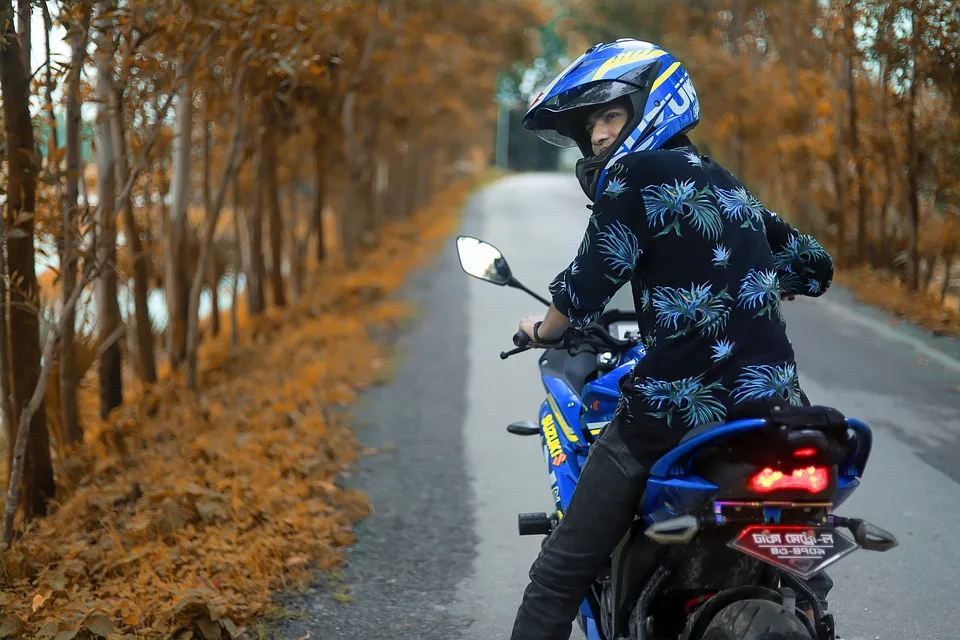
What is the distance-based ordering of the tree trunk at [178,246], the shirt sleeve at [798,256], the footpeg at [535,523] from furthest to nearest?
the tree trunk at [178,246]
the footpeg at [535,523]
the shirt sleeve at [798,256]

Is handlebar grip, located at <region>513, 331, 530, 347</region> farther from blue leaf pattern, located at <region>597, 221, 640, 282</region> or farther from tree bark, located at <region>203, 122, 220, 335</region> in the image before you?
tree bark, located at <region>203, 122, 220, 335</region>

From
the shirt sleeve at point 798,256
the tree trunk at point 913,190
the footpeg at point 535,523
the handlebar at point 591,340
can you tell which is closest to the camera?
the shirt sleeve at point 798,256

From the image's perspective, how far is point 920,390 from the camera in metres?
6.24

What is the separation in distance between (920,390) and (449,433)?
314 cm

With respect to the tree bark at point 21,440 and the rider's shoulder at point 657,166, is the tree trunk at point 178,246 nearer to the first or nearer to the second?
the tree bark at point 21,440

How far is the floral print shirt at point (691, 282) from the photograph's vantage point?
271cm

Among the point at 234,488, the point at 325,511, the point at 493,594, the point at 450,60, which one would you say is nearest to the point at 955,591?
the point at 493,594

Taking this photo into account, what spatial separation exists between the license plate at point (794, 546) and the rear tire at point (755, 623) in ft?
A: 0.37

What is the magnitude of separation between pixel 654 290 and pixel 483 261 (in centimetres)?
78

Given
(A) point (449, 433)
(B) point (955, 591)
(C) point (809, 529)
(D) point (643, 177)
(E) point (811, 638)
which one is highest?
(D) point (643, 177)

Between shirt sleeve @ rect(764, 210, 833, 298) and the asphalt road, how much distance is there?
1.61m

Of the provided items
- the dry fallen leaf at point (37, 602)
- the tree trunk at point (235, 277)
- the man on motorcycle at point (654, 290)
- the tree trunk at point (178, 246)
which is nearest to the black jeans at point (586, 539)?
the man on motorcycle at point (654, 290)

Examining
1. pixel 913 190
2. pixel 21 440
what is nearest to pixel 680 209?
pixel 21 440

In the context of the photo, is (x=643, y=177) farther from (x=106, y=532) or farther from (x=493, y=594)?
(x=106, y=532)
